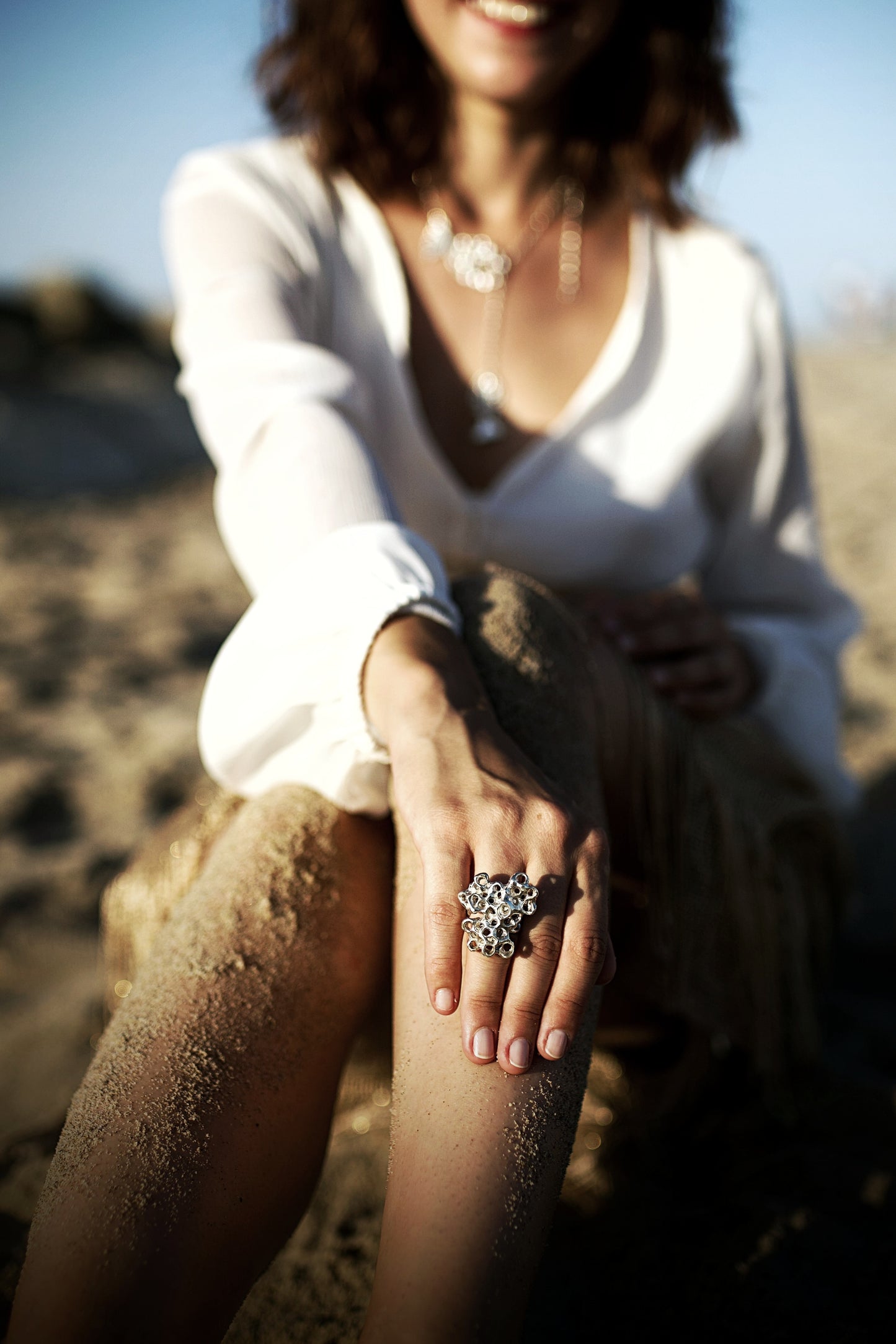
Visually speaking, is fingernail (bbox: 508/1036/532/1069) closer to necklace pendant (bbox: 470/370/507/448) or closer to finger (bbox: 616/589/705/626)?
finger (bbox: 616/589/705/626)

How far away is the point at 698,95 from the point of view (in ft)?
6.02

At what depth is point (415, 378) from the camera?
5.42ft

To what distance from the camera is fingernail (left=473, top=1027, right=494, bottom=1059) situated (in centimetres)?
77

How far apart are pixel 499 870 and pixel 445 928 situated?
0.07 metres

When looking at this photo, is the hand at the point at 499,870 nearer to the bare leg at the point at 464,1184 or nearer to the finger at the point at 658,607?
the bare leg at the point at 464,1184

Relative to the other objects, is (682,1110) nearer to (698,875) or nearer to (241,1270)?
(698,875)

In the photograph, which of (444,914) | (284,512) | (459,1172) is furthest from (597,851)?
(284,512)

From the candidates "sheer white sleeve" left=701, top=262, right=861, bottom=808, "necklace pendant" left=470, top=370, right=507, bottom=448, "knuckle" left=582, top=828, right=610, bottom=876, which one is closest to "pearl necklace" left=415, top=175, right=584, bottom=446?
"necklace pendant" left=470, top=370, right=507, bottom=448

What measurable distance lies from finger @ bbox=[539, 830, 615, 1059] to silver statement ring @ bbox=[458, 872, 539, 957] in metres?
0.05

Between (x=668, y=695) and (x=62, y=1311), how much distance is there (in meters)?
1.09

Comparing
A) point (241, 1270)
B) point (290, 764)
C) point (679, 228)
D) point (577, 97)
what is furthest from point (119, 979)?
point (577, 97)

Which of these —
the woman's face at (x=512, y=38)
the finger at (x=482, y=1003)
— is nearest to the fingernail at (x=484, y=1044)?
the finger at (x=482, y=1003)

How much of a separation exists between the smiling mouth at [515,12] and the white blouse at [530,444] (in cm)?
34

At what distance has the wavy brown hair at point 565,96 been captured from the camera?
1.68 meters
